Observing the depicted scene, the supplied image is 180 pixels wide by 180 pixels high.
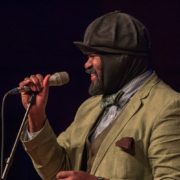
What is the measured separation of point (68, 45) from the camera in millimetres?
3350

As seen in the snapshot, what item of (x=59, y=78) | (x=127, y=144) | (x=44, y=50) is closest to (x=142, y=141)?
(x=127, y=144)

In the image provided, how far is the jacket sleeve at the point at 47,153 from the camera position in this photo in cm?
225

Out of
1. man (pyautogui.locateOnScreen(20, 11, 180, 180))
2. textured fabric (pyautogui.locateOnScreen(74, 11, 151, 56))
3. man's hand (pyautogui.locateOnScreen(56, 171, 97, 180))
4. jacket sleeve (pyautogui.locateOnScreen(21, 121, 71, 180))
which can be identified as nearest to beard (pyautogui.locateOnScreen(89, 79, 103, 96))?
man (pyautogui.locateOnScreen(20, 11, 180, 180))

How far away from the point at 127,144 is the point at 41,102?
35cm

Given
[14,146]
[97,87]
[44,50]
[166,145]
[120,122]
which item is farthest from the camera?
[44,50]

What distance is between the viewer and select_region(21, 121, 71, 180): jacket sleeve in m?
2.25

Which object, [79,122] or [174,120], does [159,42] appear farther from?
[174,120]

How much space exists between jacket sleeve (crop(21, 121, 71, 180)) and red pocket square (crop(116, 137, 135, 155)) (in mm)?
312

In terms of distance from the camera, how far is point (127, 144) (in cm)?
203

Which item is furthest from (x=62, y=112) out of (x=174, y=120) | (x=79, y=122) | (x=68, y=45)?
Result: (x=174, y=120)

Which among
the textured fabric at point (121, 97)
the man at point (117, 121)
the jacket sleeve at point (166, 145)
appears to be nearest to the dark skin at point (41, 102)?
the man at point (117, 121)

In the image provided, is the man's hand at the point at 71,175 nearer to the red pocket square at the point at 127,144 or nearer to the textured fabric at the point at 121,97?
the red pocket square at the point at 127,144

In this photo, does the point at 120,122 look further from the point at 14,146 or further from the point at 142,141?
the point at 14,146

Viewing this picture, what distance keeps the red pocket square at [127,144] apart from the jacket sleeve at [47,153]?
0.31 m
